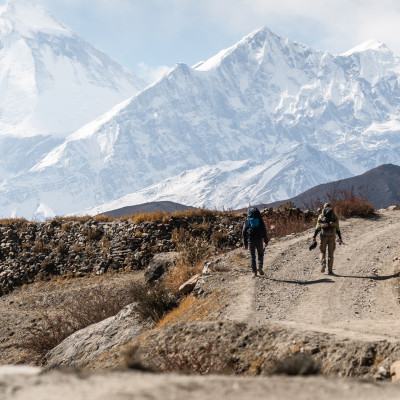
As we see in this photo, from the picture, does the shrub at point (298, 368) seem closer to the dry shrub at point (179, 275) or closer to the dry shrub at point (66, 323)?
the dry shrub at point (179, 275)

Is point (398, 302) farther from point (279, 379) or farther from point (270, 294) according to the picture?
point (279, 379)

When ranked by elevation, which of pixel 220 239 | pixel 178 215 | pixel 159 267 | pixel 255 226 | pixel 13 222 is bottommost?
pixel 159 267

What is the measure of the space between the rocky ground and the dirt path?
0.09 ft

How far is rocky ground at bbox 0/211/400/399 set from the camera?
4.35 metres

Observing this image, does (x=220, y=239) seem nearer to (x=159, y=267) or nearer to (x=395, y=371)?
(x=159, y=267)

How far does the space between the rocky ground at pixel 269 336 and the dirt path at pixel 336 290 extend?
26mm

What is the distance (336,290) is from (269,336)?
176 inches

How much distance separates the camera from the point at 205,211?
86.7 feet

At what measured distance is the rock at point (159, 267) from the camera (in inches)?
717

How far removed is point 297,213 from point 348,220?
2.91 meters

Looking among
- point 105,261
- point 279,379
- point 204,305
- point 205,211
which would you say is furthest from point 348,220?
point 279,379

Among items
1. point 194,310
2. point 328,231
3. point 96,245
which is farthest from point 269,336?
Answer: point 96,245

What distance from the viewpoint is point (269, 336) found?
870cm

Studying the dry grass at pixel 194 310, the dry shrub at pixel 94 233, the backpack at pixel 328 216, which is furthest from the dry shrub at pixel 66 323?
the dry shrub at pixel 94 233
